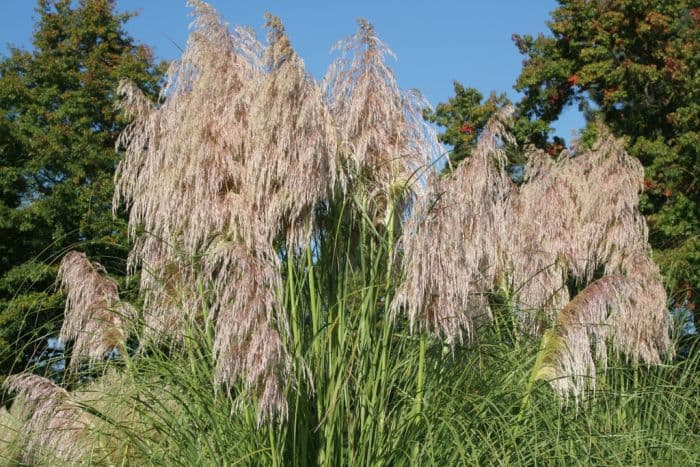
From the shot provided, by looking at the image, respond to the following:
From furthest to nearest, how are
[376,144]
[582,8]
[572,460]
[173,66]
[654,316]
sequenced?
[582,8] → [654,316] → [173,66] → [376,144] → [572,460]

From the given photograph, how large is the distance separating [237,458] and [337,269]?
3.97ft

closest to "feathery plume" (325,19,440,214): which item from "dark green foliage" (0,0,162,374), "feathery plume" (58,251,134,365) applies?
"feathery plume" (58,251,134,365)

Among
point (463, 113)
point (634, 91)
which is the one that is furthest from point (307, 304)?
point (463, 113)

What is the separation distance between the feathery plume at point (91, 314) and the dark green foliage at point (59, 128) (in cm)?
1451

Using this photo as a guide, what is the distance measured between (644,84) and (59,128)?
52.3 feet

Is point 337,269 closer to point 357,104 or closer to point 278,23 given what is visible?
point 357,104

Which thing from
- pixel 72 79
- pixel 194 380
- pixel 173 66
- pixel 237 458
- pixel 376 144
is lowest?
pixel 237 458

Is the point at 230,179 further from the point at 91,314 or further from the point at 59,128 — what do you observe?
the point at 59,128

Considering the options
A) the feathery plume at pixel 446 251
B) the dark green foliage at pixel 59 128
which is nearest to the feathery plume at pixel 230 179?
the feathery plume at pixel 446 251

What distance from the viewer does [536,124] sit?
25453 millimetres

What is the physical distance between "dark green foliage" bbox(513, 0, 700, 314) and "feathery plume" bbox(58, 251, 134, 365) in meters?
17.5

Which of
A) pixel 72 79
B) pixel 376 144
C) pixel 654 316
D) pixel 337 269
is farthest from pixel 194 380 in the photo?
pixel 72 79

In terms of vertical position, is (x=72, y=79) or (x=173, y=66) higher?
(x=72, y=79)

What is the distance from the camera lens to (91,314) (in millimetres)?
4992
